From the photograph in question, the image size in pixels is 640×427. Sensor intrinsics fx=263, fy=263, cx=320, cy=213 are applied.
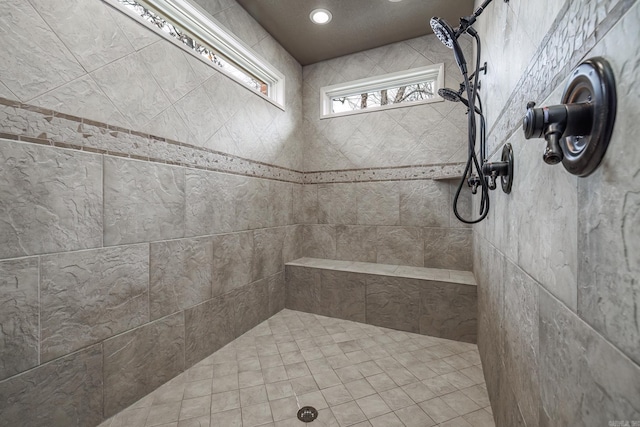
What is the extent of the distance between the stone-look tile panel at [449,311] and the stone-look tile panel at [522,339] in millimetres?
1163

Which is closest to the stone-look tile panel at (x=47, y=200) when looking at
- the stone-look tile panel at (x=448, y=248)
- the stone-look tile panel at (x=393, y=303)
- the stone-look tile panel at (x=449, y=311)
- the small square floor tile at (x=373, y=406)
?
the small square floor tile at (x=373, y=406)

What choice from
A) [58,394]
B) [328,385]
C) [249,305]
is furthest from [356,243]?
[58,394]

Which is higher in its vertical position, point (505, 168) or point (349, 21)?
point (349, 21)

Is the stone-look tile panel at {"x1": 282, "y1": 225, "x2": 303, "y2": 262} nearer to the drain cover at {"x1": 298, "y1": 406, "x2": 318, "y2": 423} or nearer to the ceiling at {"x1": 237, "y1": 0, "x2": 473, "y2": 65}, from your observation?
the drain cover at {"x1": 298, "y1": 406, "x2": 318, "y2": 423}

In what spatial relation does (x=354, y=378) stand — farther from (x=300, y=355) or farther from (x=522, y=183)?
(x=522, y=183)

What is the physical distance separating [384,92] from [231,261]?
2.46 metres

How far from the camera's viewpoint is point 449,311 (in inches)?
87.9

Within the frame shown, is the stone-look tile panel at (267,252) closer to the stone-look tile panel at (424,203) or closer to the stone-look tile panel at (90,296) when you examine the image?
the stone-look tile panel at (90,296)

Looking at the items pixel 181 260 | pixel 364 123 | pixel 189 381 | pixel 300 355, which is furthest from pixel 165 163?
pixel 364 123

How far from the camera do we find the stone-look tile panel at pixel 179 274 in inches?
63.7

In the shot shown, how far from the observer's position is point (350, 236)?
3.07 metres

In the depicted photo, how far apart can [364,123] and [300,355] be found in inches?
95.6

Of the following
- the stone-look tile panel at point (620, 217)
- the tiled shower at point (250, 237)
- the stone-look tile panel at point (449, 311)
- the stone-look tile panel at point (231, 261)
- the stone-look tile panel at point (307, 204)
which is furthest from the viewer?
the stone-look tile panel at point (307, 204)

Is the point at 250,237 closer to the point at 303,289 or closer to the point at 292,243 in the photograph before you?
the point at 292,243
